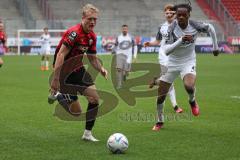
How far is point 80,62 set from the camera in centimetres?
980

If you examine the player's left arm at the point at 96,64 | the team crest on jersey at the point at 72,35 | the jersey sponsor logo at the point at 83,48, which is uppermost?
the team crest on jersey at the point at 72,35

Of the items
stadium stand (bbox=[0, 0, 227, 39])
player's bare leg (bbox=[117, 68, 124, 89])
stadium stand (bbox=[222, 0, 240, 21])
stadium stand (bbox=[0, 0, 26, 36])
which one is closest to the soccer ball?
player's bare leg (bbox=[117, 68, 124, 89])

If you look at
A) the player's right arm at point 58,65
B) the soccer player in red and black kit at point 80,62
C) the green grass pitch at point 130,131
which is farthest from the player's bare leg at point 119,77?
the player's right arm at point 58,65

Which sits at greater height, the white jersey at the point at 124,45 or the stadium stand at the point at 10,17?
the stadium stand at the point at 10,17

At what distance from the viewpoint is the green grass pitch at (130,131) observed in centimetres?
844

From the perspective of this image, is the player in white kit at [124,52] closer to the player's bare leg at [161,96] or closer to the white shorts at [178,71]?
the player's bare leg at [161,96]

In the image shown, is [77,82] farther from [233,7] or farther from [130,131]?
[233,7]

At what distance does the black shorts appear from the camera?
9672 mm

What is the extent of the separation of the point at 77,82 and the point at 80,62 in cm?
38

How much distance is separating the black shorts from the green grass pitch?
811mm

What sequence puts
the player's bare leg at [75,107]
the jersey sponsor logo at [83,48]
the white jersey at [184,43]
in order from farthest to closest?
the white jersey at [184,43] → the player's bare leg at [75,107] → the jersey sponsor logo at [83,48]

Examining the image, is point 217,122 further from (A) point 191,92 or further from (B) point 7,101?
(B) point 7,101

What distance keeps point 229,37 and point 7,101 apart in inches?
1491

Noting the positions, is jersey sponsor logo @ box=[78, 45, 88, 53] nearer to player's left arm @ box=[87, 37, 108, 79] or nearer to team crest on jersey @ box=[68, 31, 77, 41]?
player's left arm @ box=[87, 37, 108, 79]
